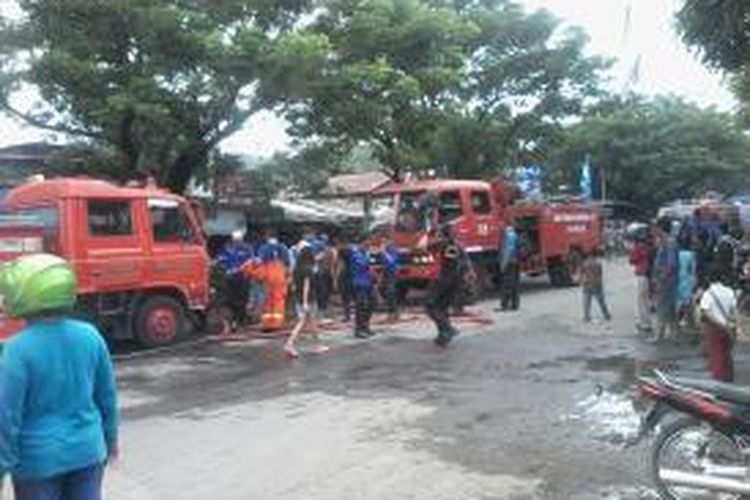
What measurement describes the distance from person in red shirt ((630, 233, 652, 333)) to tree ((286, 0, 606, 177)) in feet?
24.2

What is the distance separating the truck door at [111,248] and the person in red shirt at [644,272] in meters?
6.84

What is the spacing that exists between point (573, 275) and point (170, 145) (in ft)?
31.2

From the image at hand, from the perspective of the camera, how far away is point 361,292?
1903 centimetres

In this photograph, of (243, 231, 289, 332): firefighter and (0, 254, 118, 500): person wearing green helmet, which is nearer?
(0, 254, 118, 500): person wearing green helmet

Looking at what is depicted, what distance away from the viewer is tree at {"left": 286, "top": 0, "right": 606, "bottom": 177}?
25.2m

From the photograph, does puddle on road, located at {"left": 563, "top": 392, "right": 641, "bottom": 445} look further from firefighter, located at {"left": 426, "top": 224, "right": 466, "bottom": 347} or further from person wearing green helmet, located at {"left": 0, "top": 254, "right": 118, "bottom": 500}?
person wearing green helmet, located at {"left": 0, "top": 254, "right": 118, "bottom": 500}

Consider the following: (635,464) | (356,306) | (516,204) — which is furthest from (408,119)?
(635,464)

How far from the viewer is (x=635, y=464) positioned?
9.52 m

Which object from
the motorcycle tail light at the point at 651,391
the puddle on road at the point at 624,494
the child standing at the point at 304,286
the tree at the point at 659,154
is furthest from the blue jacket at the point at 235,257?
the tree at the point at 659,154

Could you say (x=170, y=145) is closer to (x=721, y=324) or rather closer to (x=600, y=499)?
(x=721, y=324)

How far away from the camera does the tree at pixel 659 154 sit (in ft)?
181

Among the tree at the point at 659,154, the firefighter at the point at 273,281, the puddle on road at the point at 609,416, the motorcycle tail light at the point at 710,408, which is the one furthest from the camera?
the tree at the point at 659,154

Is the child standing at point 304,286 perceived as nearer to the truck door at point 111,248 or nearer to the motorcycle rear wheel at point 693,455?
the truck door at point 111,248

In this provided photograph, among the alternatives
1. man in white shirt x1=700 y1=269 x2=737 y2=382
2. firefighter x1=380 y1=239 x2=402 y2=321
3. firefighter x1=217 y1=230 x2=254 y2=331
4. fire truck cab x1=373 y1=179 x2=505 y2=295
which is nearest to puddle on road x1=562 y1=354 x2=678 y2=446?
man in white shirt x1=700 y1=269 x2=737 y2=382
